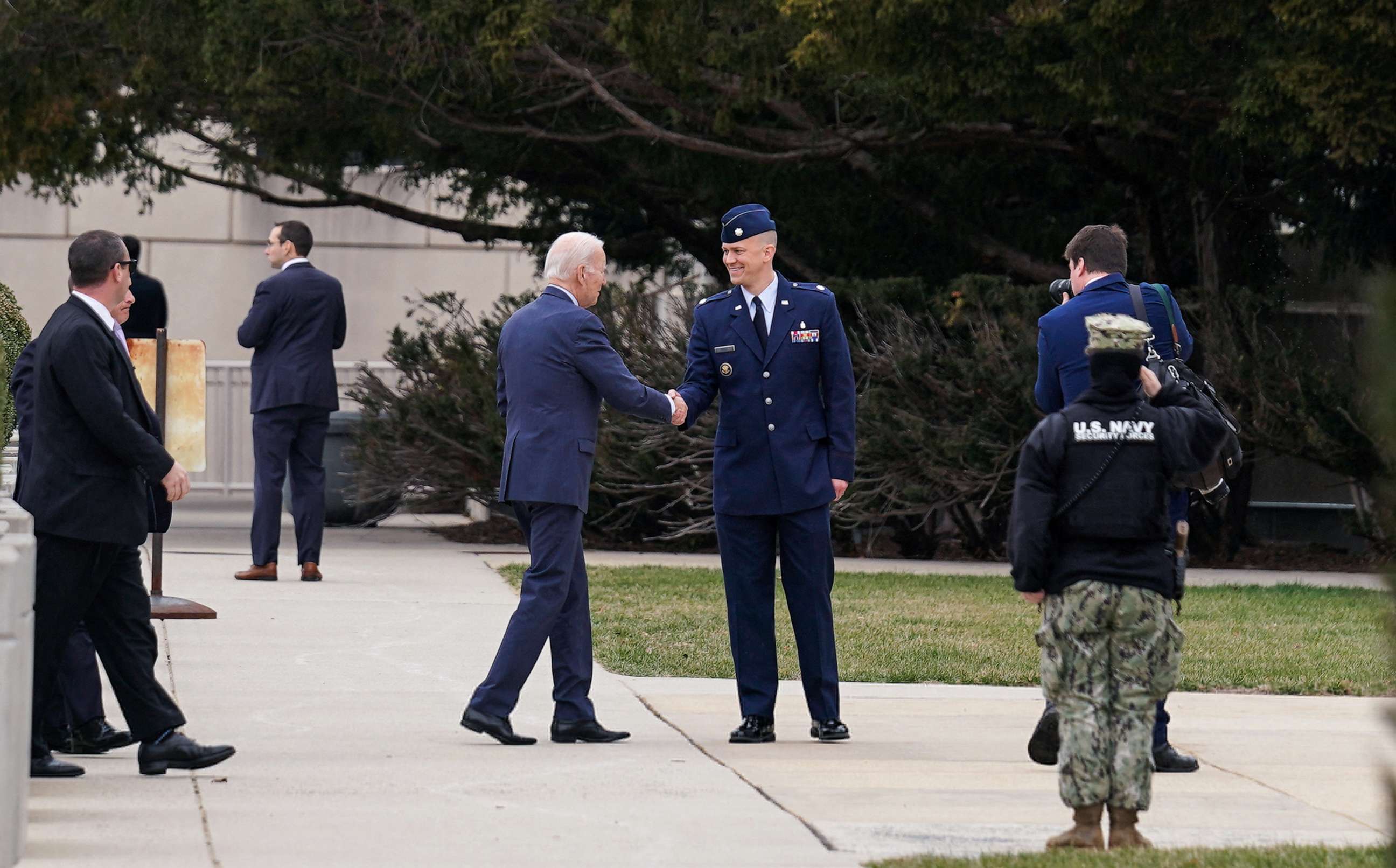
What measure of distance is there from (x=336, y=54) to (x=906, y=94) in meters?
Answer: 4.49

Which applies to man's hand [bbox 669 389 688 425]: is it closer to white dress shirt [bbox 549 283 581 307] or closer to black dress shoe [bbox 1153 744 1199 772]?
white dress shirt [bbox 549 283 581 307]

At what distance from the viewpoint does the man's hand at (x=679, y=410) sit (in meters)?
7.00

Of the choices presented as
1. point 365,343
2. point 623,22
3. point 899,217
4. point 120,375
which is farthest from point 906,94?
point 365,343

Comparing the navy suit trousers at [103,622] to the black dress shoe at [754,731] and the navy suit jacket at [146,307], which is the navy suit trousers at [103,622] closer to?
the black dress shoe at [754,731]

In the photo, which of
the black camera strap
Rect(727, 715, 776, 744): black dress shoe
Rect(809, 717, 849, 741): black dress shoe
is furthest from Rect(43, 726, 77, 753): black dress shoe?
the black camera strap

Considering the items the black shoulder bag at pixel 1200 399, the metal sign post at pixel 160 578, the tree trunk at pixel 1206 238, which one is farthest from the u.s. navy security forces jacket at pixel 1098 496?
the tree trunk at pixel 1206 238

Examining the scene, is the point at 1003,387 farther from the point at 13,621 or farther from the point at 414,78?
the point at 13,621

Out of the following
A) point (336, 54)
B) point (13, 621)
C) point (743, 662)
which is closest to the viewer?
point (13, 621)

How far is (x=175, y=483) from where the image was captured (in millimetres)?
6094

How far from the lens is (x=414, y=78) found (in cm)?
1528

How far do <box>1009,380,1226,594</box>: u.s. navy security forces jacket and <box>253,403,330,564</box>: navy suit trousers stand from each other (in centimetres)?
688

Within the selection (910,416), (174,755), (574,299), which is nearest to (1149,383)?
(574,299)

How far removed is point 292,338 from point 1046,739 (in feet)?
21.0

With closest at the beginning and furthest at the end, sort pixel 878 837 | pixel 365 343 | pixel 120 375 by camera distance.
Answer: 1. pixel 878 837
2. pixel 120 375
3. pixel 365 343
